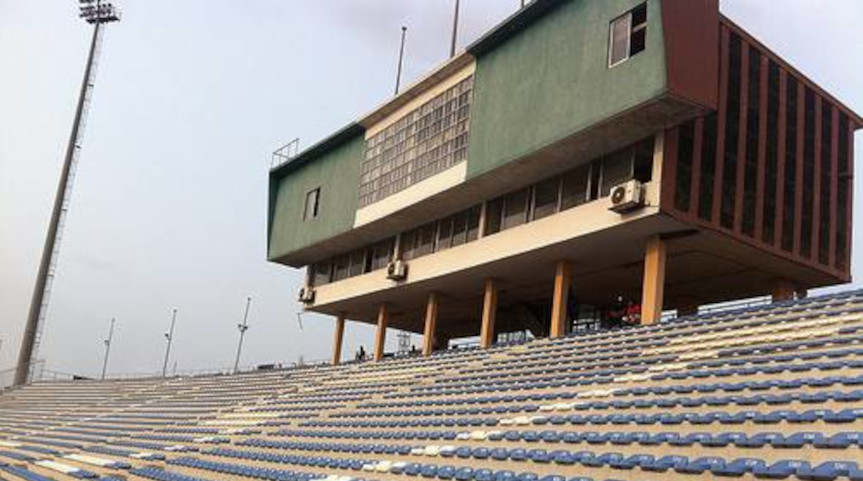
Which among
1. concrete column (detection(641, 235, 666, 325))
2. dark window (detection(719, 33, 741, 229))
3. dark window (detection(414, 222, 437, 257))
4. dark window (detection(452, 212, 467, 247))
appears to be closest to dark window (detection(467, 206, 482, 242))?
dark window (detection(452, 212, 467, 247))

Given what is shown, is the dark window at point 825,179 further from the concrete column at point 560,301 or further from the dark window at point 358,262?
the dark window at point 358,262

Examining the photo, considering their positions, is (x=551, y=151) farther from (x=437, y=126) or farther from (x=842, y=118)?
(x=842, y=118)

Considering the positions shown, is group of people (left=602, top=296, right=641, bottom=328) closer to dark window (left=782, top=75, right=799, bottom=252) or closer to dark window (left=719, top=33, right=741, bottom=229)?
dark window (left=782, top=75, right=799, bottom=252)

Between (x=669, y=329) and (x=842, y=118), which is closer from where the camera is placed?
(x=669, y=329)

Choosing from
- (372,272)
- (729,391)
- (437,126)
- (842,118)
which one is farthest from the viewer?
(372,272)

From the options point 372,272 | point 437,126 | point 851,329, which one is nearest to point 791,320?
point 851,329

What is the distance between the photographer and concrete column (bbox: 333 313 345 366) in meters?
27.5

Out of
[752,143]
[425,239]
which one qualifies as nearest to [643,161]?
[752,143]

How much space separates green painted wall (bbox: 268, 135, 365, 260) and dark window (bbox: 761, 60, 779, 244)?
12222 millimetres

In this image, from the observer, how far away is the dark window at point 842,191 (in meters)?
17.5

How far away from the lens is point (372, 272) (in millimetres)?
24203

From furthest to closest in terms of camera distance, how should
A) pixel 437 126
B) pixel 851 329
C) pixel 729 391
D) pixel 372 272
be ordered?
pixel 372 272
pixel 437 126
pixel 851 329
pixel 729 391

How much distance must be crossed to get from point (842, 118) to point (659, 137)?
641 centimetres

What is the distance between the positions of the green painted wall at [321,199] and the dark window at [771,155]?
40.1ft
